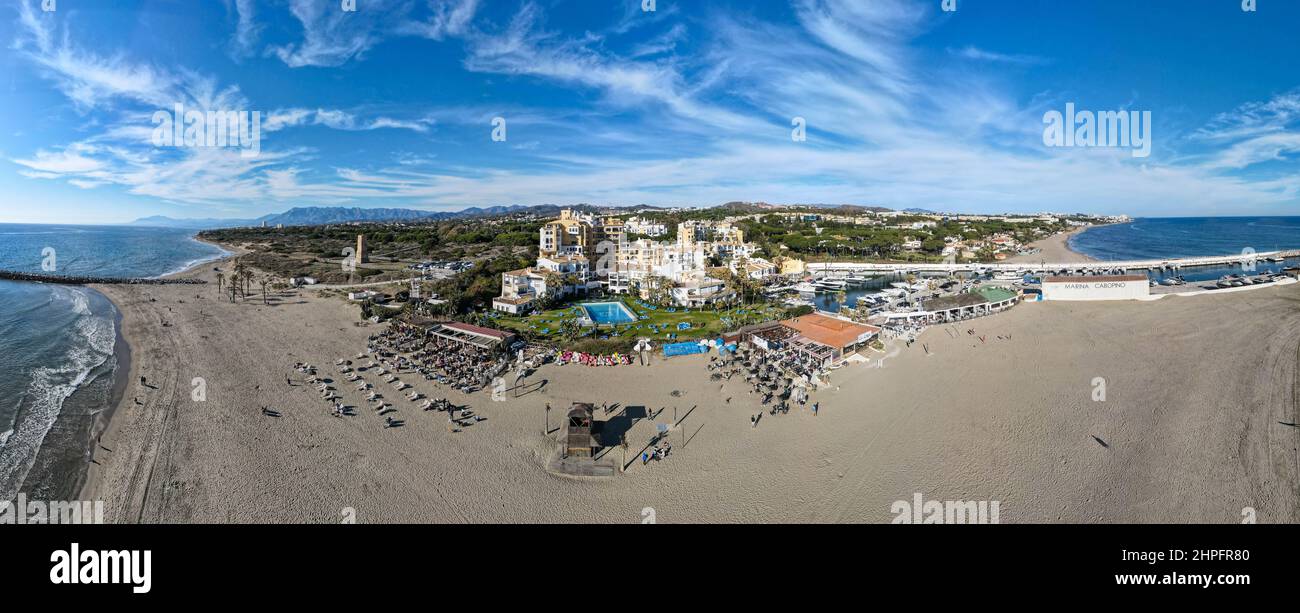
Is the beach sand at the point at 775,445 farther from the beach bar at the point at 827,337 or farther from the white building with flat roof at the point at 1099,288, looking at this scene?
the white building with flat roof at the point at 1099,288

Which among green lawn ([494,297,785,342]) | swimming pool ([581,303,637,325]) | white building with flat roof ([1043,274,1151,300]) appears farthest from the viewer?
white building with flat roof ([1043,274,1151,300])

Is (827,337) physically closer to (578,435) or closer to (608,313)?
(578,435)

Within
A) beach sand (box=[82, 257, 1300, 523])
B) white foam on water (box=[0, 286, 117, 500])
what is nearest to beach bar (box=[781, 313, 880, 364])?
beach sand (box=[82, 257, 1300, 523])

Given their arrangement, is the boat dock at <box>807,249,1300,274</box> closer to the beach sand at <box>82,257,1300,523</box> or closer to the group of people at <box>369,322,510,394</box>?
the beach sand at <box>82,257,1300,523</box>

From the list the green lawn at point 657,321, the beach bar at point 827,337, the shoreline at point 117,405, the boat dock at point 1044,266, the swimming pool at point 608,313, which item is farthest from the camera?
the boat dock at point 1044,266

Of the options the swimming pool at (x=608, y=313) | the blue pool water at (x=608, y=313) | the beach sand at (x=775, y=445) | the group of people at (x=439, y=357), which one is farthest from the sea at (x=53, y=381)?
the blue pool water at (x=608, y=313)

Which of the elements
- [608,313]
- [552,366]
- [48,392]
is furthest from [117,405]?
[608,313]
